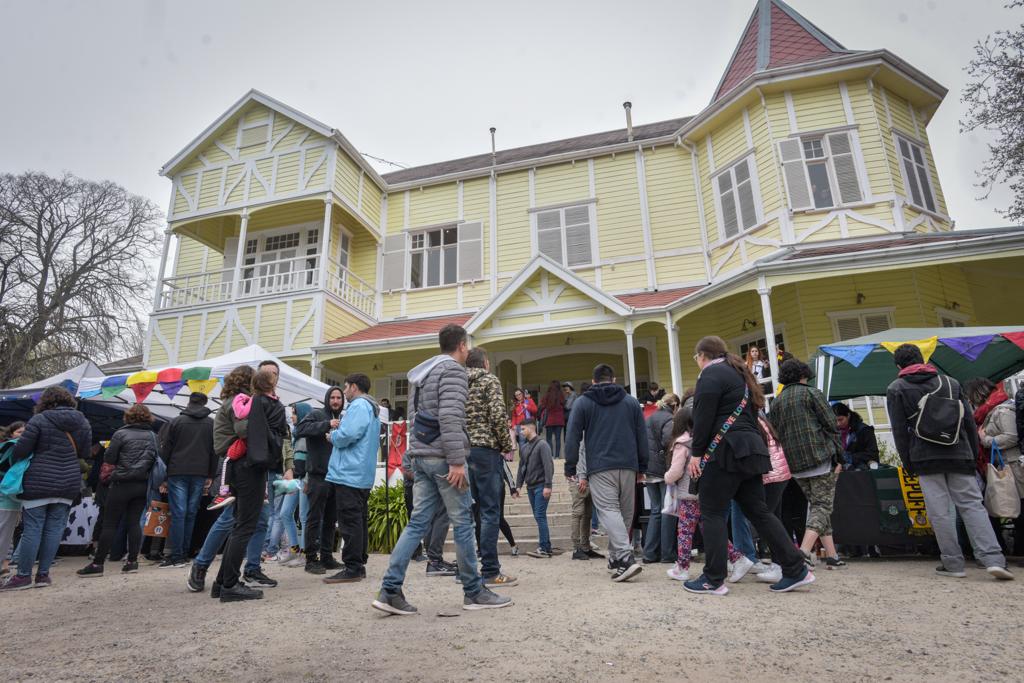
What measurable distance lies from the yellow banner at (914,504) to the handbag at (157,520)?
25.2ft

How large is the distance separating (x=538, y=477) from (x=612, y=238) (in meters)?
9.99

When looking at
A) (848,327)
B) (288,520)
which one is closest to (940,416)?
(288,520)

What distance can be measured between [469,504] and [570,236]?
12.7m

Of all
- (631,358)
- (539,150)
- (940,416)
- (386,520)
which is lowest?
(386,520)

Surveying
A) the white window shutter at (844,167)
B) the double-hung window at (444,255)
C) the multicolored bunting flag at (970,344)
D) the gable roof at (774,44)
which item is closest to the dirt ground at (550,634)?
the multicolored bunting flag at (970,344)

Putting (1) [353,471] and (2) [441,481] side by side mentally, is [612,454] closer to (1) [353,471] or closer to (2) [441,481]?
(2) [441,481]

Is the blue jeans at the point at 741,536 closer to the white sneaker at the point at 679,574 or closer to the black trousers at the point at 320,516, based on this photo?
the white sneaker at the point at 679,574

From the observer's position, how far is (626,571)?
180 inches

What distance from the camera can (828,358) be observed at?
747 cm

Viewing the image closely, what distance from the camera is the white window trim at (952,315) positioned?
12125mm

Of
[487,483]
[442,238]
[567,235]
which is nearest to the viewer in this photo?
[487,483]

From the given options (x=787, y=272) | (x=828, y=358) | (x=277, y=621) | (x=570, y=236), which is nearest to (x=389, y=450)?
(x=277, y=621)

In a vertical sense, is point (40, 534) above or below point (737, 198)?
below

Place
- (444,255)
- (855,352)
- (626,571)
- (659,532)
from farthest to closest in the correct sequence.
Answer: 1. (444,255)
2. (855,352)
3. (659,532)
4. (626,571)
